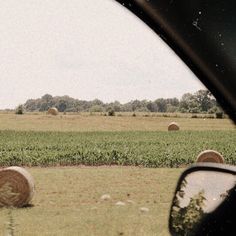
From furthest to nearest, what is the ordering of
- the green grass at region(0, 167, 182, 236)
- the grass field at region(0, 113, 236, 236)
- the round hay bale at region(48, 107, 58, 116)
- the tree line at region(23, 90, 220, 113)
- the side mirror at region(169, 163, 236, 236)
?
the tree line at region(23, 90, 220, 113) → the round hay bale at region(48, 107, 58, 116) → the grass field at region(0, 113, 236, 236) → the green grass at region(0, 167, 182, 236) → the side mirror at region(169, 163, 236, 236)

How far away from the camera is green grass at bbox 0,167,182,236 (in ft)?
30.9

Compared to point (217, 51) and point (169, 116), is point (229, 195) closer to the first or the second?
point (217, 51)

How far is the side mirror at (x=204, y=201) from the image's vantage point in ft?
3.43

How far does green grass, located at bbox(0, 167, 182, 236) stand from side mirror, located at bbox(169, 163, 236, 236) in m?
7.88

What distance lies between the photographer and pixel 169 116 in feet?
247

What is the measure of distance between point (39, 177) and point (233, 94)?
731 inches

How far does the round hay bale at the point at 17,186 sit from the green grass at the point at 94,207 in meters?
0.36

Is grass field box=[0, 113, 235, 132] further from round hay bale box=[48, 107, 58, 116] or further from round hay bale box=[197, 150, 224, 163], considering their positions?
round hay bale box=[197, 150, 224, 163]

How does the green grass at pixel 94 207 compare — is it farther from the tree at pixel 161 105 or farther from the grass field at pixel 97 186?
the tree at pixel 161 105

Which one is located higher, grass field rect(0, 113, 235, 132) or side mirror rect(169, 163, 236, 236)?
side mirror rect(169, 163, 236, 236)

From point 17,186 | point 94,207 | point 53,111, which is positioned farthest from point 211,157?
point 53,111

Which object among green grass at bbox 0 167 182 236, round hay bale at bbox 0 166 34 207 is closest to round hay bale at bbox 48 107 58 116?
green grass at bbox 0 167 182 236

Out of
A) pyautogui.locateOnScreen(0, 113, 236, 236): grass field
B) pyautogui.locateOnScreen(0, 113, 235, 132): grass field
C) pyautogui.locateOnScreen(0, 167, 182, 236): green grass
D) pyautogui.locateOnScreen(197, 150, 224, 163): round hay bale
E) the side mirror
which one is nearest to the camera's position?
the side mirror

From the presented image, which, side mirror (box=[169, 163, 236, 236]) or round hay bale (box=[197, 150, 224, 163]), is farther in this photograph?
round hay bale (box=[197, 150, 224, 163])
